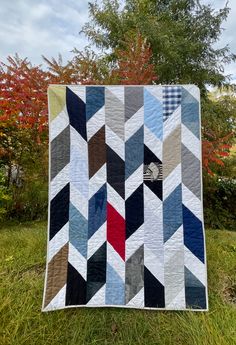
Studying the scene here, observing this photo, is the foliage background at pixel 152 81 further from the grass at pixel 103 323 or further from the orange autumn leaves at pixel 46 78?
the grass at pixel 103 323

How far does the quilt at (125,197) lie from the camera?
1.50 meters

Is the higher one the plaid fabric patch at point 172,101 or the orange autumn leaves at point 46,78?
the orange autumn leaves at point 46,78

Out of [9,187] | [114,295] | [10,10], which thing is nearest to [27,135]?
[9,187]

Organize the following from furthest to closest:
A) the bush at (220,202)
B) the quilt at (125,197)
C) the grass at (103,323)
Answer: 1. the bush at (220,202)
2. the quilt at (125,197)
3. the grass at (103,323)

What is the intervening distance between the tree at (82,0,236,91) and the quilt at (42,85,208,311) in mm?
2408

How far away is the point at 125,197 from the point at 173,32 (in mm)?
3199

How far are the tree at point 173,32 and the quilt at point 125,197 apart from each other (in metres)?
2.41

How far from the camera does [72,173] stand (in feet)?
5.13

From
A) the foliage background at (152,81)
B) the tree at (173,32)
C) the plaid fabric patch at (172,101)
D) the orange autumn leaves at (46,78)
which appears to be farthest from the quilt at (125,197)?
the tree at (173,32)

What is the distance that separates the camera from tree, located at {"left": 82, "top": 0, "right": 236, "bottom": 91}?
3.68 meters

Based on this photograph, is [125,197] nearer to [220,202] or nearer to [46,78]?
[46,78]

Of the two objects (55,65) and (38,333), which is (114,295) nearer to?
(38,333)

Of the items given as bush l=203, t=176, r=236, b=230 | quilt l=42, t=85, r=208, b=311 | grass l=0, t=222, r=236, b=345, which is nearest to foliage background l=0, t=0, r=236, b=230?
bush l=203, t=176, r=236, b=230

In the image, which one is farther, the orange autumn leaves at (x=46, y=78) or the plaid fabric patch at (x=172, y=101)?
the orange autumn leaves at (x=46, y=78)
